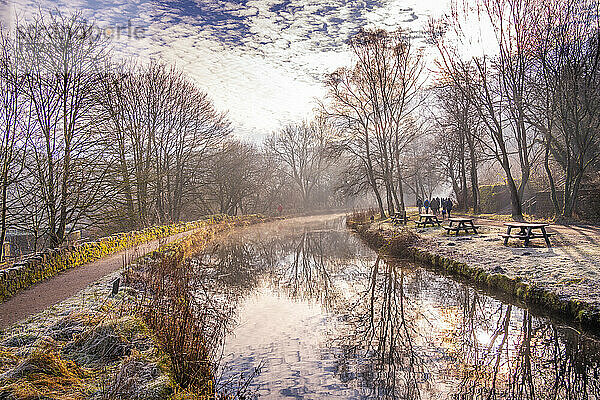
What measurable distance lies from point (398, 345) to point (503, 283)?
366 cm

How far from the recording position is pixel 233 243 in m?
20.6

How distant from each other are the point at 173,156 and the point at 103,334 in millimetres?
25181

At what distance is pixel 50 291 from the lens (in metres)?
8.50

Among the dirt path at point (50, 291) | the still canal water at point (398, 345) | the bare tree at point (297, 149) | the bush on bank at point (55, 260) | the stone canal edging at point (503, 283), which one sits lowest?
the still canal water at point (398, 345)

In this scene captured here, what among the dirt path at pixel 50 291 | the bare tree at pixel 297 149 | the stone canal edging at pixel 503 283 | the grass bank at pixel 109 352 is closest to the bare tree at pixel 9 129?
the dirt path at pixel 50 291

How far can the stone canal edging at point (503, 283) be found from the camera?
6.21 metres

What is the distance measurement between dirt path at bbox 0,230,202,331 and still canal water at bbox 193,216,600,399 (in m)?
3.38

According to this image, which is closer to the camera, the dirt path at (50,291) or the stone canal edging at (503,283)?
the stone canal edging at (503,283)

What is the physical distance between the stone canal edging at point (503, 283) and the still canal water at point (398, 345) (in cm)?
32

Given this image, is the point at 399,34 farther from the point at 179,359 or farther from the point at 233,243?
the point at 179,359

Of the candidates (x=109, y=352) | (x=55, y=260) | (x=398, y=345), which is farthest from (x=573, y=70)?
(x=55, y=260)

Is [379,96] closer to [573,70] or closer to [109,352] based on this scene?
A: [573,70]

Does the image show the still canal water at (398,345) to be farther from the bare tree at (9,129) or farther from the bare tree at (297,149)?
the bare tree at (297,149)

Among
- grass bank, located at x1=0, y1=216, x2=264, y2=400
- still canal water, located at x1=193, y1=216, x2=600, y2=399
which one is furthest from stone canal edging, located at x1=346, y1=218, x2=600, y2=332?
grass bank, located at x1=0, y1=216, x2=264, y2=400
